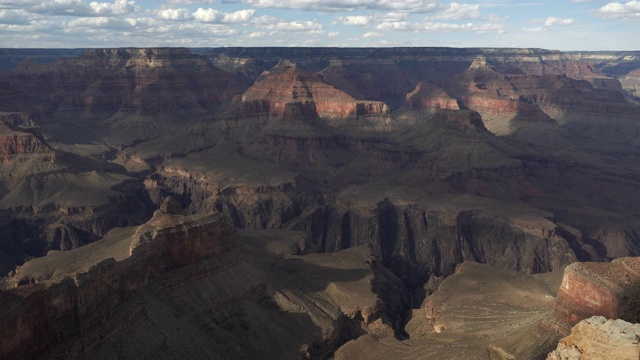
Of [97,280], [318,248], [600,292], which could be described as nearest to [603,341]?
[600,292]

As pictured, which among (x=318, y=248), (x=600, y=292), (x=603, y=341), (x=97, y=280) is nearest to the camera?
(x=603, y=341)

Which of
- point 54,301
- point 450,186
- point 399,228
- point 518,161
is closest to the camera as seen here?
point 54,301

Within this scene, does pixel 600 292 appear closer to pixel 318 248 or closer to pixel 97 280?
pixel 97 280

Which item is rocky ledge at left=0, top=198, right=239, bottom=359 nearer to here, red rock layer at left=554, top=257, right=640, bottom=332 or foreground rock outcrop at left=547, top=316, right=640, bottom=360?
red rock layer at left=554, top=257, right=640, bottom=332

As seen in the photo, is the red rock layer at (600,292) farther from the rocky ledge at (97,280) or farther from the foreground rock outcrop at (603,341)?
the rocky ledge at (97,280)

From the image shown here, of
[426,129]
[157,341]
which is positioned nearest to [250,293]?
[157,341]

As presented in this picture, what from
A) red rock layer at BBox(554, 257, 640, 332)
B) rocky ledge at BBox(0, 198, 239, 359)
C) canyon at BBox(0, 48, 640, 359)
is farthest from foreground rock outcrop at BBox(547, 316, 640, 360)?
rocky ledge at BBox(0, 198, 239, 359)

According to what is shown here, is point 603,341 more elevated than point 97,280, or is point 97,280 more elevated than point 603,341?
point 603,341

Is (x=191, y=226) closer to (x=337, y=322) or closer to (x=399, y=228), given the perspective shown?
(x=337, y=322)

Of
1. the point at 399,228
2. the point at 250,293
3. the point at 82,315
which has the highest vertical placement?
the point at 82,315
